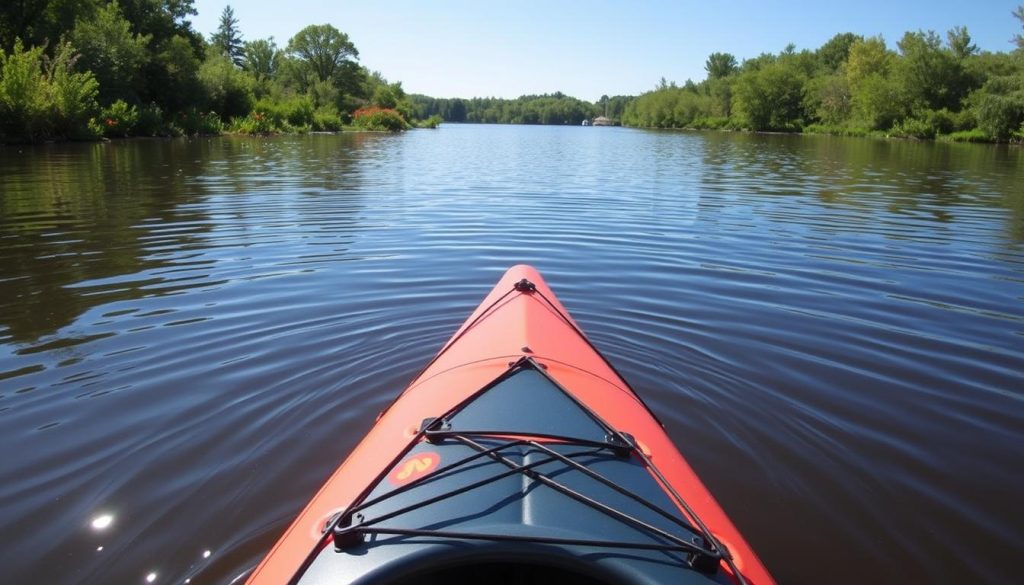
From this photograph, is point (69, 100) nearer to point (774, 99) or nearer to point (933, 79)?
point (933, 79)

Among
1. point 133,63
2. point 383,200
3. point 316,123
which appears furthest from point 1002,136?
point 133,63

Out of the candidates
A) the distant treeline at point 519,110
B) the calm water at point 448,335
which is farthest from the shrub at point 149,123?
the distant treeline at point 519,110

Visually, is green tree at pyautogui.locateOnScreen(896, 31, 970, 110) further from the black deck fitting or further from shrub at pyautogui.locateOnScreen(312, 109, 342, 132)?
the black deck fitting

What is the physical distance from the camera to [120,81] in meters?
31.2

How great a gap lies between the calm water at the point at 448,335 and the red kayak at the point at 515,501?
0.84 metres

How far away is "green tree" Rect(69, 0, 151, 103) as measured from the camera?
3041cm

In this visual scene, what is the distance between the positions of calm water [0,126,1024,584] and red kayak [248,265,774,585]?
84 centimetres

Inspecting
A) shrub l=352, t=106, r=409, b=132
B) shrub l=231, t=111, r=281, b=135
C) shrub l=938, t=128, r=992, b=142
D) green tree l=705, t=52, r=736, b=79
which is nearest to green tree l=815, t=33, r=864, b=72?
green tree l=705, t=52, r=736, b=79

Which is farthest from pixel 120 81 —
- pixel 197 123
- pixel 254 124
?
pixel 254 124

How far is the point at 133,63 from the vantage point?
32.5 metres

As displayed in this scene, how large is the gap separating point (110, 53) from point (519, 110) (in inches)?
5496

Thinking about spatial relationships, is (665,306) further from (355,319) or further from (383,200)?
(383,200)

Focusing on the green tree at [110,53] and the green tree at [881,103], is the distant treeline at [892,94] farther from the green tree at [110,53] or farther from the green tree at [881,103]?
the green tree at [110,53]

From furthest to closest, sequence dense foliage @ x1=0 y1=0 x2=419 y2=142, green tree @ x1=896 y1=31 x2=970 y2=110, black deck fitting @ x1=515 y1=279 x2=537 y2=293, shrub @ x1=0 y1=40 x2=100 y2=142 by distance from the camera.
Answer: green tree @ x1=896 y1=31 x2=970 y2=110
dense foliage @ x1=0 y1=0 x2=419 y2=142
shrub @ x1=0 y1=40 x2=100 y2=142
black deck fitting @ x1=515 y1=279 x2=537 y2=293
